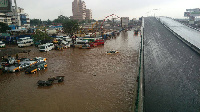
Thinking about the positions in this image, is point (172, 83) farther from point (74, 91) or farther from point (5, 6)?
point (5, 6)

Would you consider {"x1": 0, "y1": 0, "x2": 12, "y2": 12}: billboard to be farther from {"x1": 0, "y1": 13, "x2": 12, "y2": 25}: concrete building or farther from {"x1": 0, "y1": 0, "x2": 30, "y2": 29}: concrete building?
{"x1": 0, "y1": 13, "x2": 12, "y2": 25}: concrete building

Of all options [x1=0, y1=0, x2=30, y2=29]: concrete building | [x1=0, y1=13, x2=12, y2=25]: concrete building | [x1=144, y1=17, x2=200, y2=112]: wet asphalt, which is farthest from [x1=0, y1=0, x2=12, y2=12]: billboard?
[x1=0, y1=13, x2=12, y2=25]: concrete building

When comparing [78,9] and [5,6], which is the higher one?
[78,9]

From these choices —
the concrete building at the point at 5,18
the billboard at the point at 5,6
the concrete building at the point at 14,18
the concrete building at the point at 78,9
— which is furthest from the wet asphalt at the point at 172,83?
Result: the concrete building at the point at 78,9

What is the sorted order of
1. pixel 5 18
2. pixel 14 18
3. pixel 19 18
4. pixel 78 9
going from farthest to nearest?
pixel 78 9 → pixel 19 18 → pixel 14 18 → pixel 5 18

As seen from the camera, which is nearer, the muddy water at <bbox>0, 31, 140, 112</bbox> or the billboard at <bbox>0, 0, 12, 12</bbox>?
the muddy water at <bbox>0, 31, 140, 112</bbox>

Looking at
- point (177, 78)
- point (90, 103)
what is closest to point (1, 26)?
point (90, 103)

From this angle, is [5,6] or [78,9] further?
[78,9]

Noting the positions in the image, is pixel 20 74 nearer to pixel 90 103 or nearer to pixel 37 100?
pixel 37 100

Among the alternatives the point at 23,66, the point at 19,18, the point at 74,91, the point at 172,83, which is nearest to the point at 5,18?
the point at 19,18

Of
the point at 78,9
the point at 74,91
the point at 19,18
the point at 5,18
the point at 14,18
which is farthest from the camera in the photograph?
the point at 78,9

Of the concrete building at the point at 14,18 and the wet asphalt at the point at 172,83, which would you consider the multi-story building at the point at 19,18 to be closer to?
the concrete building at the point at 14,18
